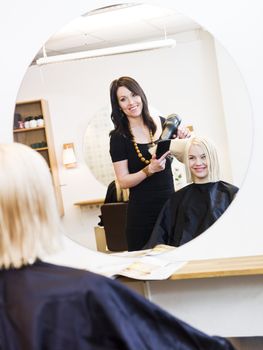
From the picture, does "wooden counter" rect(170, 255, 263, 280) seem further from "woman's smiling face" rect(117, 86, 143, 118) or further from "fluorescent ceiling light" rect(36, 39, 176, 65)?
"fluorescent ceiling light" rect(36, 39, 176, 65)

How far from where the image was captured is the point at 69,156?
226cm

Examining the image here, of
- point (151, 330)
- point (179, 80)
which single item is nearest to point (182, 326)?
point (151, 330)

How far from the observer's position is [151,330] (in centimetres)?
113

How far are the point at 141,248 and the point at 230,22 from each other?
997mm

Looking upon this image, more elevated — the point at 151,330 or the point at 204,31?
the point at 204,31

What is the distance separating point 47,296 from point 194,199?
1194mm

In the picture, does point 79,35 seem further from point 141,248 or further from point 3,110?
point 141,248

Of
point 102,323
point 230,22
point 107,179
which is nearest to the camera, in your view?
point 102,323

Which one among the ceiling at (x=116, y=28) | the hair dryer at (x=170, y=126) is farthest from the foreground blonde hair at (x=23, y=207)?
the ceiling at (x=116, y=28)

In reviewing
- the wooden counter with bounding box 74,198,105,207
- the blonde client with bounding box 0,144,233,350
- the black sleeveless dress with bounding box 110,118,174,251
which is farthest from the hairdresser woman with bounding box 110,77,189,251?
the blonde client with bounding box 0,144,233,350

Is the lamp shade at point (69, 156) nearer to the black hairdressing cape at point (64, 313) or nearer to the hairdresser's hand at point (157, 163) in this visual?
the hairdresser's hand at point (157, 163)

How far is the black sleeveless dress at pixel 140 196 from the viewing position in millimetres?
2186

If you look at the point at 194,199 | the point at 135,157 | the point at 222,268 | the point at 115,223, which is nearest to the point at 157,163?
the point at 135,157

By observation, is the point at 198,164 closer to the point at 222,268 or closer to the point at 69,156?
the point at 222,268
